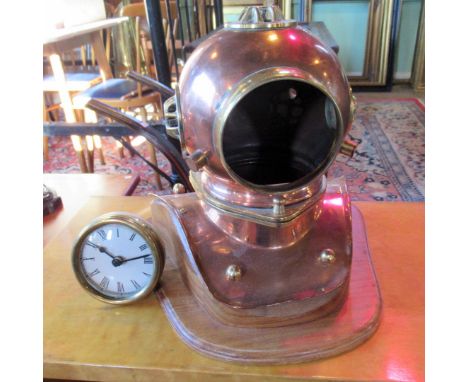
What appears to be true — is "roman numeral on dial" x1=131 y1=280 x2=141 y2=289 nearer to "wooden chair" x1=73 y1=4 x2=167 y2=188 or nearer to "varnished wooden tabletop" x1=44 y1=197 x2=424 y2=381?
"varnished wooden tabletop" x1=44 y1=197 x2=424 y2=381

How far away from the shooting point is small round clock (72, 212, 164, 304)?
0.60m

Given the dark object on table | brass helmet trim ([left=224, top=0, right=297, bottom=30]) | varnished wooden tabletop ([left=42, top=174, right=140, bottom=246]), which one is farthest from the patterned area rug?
brass helmet trim ([left=224, top=0, right=297, bottom=30])

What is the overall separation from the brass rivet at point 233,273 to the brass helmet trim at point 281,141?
123 mm

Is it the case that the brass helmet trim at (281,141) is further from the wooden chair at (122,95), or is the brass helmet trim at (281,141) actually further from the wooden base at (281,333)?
the wooden chair at (122,95)

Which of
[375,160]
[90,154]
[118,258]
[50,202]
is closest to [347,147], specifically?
[118,258]

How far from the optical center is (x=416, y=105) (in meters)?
2.96

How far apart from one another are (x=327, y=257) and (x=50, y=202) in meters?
0.81

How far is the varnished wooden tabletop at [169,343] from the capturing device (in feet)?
1.74

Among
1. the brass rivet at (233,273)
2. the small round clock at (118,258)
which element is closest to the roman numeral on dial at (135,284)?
the small round clock at (118,258)

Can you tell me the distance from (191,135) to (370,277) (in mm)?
366

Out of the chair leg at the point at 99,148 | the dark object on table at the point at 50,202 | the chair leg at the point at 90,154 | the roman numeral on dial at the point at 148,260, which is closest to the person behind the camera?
the roman numeral on dial at the point at 148,260

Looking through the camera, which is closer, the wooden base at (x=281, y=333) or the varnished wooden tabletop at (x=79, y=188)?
the wooden base at (x=281, y=333)

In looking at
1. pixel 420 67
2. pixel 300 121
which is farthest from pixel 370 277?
pixel 420 67

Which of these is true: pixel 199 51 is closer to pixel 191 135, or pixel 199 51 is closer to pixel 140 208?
pixel 191 135
